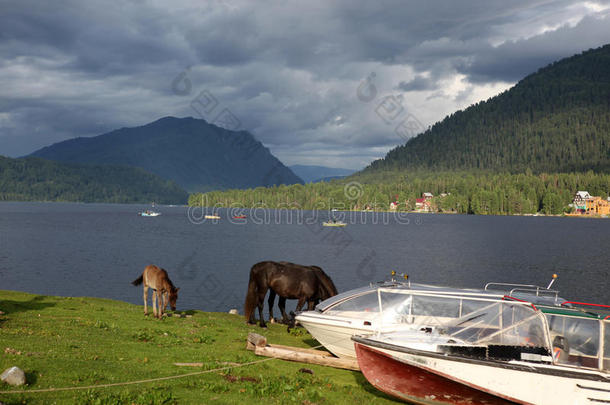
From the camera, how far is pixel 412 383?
41.2 ft

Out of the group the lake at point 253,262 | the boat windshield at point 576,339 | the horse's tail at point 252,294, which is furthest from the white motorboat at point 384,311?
the lake at point 253,262

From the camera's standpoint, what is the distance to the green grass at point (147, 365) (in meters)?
10.2

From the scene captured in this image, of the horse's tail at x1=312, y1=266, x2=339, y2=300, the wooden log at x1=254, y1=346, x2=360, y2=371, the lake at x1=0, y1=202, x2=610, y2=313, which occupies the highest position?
the horse's tail at x1=312, y1=266, x2=339, y2=300

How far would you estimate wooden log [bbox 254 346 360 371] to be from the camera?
48.5 feet

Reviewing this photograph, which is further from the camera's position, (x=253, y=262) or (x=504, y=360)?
(x=253, y=262)

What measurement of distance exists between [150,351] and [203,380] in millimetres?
3314

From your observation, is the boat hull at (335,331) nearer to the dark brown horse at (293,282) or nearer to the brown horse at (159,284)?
the dark brown horse at (293,282)

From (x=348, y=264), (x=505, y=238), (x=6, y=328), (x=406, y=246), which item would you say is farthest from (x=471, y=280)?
(x=505, y=238)

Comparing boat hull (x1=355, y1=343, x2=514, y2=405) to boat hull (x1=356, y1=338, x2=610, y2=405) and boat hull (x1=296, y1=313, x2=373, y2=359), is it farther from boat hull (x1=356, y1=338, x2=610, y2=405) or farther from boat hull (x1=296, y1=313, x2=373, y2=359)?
boat hull (x1=296, y1=313, x2=373, y2=359)

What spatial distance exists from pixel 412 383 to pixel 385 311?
3.15m

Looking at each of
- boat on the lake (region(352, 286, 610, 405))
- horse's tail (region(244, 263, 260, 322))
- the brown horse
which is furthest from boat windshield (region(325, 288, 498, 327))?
the brown horse

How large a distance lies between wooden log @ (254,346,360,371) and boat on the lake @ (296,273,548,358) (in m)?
0.85

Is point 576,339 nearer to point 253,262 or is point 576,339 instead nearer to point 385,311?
point 385,311

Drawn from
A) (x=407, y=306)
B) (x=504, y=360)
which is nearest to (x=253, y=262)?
(x=407, y=306)
